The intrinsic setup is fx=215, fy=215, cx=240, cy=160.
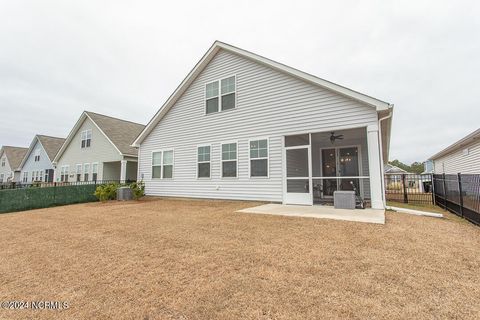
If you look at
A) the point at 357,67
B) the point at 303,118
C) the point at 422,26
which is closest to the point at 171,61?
the point at 303,118

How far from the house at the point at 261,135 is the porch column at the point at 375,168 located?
3 cm

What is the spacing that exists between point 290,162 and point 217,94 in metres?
5.20

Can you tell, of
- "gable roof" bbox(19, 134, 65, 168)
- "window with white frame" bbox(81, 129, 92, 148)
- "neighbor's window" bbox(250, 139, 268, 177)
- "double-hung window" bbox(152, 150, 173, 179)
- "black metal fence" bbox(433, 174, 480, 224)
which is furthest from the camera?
"gable roof" bbox(19, 134, 65, 168)

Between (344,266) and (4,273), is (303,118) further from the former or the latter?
(4,273)

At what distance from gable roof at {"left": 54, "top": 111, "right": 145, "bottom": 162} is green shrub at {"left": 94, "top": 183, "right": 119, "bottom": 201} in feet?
15.3

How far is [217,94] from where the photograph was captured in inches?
438

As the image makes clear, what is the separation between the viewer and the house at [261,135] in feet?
26.4

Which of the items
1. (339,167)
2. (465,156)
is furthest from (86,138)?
(465,156)

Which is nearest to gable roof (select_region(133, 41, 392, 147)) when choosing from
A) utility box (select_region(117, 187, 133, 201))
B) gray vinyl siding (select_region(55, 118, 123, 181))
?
utility box (select_region(117, 187, 133, 201))

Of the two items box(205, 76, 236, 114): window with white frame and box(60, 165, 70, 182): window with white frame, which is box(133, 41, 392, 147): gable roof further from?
box(60, 165, 70, 182): window with white frame

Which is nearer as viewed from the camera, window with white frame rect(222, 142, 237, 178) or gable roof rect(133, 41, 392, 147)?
gable roof rect(133, 41, 392, 147)

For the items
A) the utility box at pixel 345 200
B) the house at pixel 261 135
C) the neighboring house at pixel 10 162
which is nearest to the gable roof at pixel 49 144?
the neighboring house at pixel 10 162

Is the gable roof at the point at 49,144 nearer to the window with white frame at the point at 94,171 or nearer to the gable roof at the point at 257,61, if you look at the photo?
the window with white frame at the point at 94,171

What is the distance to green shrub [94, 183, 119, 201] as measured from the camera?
481 inches
